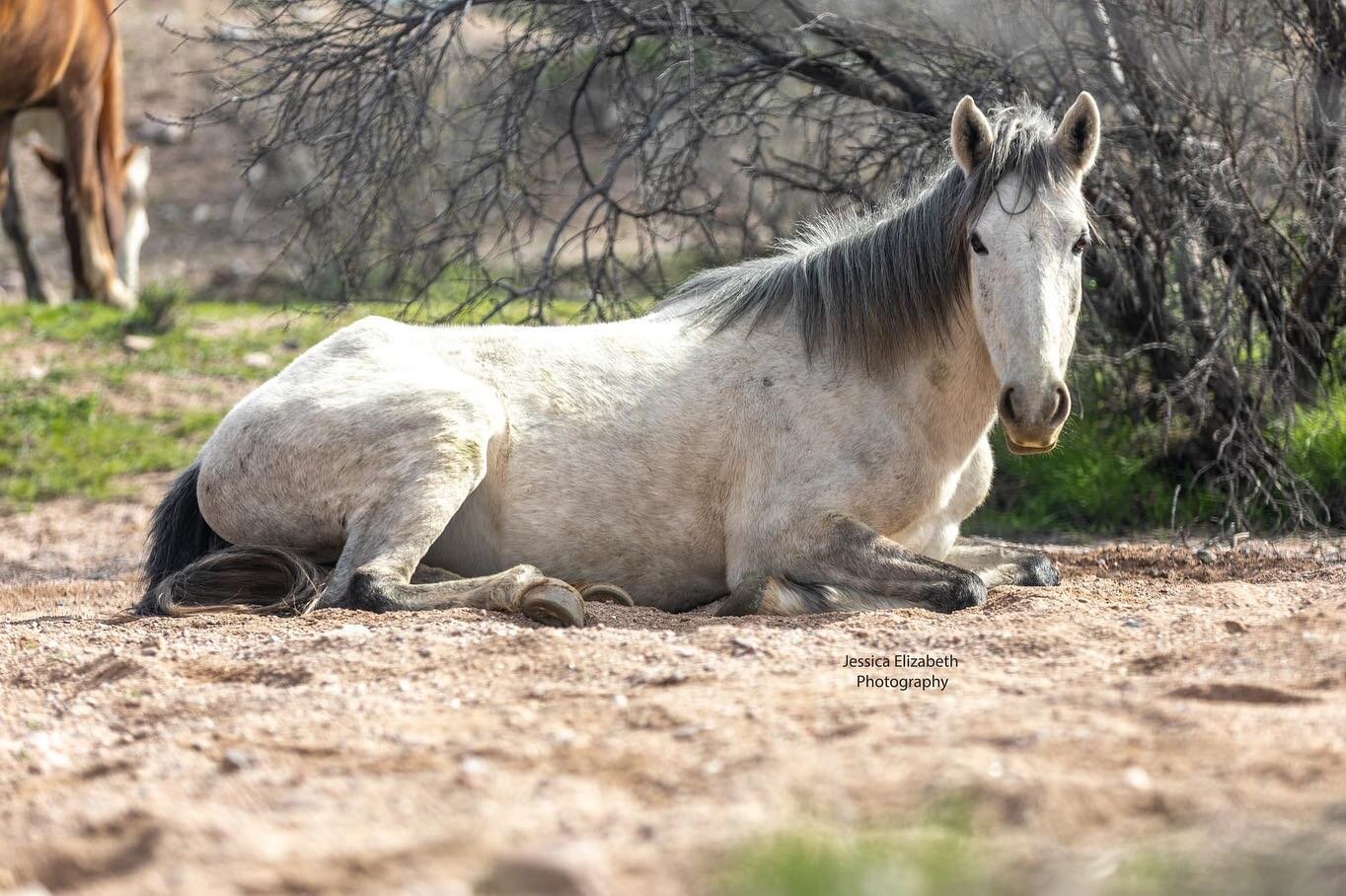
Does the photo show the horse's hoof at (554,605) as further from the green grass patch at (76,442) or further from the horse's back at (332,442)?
the green grass patch at (76,442)

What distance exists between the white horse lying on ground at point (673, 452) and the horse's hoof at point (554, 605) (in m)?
0.11

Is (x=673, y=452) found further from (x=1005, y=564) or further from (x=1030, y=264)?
(x=1030, y=264)

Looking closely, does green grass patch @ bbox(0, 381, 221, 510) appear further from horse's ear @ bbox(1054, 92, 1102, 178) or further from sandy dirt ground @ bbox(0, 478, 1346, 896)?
horse's ear @ bbox(1054, 92, 1102, 178)

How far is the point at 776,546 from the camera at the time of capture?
16.1 feet

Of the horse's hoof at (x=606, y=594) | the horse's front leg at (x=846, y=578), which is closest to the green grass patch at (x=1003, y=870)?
the horse's front leg at (x=846, y=578)

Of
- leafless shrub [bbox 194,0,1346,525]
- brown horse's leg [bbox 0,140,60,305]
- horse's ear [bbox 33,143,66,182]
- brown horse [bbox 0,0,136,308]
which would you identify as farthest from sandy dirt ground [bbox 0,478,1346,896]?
brown horse's leg [bbox 0,140,60,305]

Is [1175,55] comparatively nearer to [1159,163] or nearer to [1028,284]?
[1159,163]

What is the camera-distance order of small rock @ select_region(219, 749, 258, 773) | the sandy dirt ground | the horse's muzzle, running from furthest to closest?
the horse's muzzle → small rock @ select_region(219, 749, 258, 773) → the sandy dirt ground

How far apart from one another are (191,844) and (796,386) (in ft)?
10.2

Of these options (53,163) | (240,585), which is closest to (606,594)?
(240,585)

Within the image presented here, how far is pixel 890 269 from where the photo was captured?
5.01 m

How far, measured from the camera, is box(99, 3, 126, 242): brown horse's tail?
1182 cm

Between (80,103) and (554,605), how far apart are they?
340 inches

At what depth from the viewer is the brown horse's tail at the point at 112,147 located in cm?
1182
